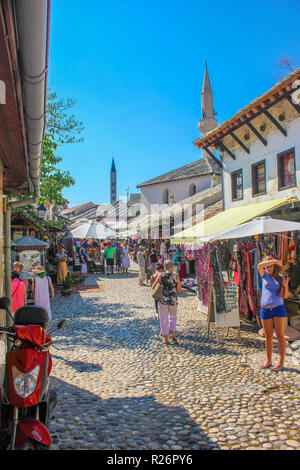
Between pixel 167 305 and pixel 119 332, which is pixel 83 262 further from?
pixel 167 305

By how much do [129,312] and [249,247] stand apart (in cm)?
417

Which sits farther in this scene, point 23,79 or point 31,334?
point 31,334

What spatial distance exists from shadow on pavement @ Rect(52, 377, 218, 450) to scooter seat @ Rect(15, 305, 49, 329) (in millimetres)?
1253

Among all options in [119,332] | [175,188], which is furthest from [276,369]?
[175,188]

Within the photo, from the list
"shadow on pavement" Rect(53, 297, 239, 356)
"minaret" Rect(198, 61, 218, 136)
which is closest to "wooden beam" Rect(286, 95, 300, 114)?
"shadow on pavement" Rect(53, 297, 239, 356)

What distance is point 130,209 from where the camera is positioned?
4931 cm

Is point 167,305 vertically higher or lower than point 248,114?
lower

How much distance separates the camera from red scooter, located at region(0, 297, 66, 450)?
117 inches

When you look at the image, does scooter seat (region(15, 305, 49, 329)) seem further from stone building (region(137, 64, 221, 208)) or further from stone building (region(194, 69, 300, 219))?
stone building (region(137, 64, 221, 208))

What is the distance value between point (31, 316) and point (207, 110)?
4261 centimetres

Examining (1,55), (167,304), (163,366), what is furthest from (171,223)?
(1,55)

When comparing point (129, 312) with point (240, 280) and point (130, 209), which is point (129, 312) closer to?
point (240, 280)

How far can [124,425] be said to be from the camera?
388cm

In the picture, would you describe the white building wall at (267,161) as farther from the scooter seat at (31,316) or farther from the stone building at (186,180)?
the stone building at (186,180)
